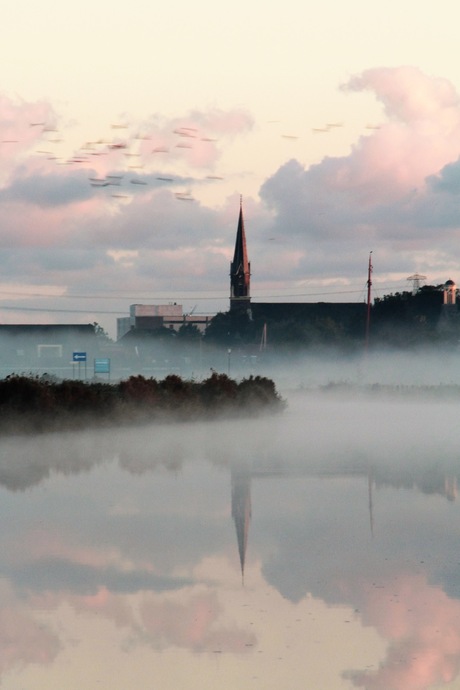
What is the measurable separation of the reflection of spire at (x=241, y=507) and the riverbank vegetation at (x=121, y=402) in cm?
1651

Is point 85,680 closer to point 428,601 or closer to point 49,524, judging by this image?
point 428,601

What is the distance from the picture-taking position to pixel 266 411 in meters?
61.4

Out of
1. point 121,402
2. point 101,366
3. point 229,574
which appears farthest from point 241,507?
point 101,366

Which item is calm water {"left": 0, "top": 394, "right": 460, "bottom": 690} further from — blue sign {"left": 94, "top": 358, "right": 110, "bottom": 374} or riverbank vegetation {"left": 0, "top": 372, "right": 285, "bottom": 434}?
blue sign {"left": 94, "top": 358, "right": 110, "bottom": 374}

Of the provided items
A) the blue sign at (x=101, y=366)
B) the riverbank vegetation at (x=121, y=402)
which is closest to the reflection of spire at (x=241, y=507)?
the riverbank vegetation at (x=121, y=402)

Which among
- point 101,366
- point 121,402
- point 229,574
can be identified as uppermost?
point 121,402

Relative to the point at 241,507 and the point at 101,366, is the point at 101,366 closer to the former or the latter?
the point at 101,366

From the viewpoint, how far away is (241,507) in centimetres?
2445

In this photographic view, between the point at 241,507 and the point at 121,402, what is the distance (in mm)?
29026

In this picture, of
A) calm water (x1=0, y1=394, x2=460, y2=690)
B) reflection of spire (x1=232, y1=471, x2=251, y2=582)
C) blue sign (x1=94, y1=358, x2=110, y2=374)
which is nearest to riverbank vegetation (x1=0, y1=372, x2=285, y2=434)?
calm water (x1=0, y1=394, x2=460, y2=690)

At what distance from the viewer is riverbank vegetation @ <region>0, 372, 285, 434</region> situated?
46.6 meters

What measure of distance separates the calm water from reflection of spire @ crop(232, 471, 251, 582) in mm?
43

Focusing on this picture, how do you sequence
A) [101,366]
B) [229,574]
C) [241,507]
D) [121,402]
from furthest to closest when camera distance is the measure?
[101,366] → [121,402] → [241,507] → [229,574]

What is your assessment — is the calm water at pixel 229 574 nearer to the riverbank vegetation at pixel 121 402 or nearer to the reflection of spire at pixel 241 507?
the reflection of spire at pixel 241 507
